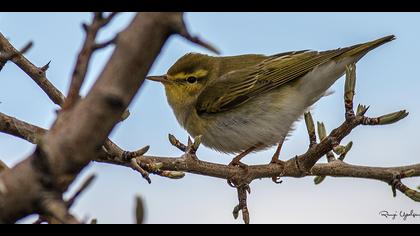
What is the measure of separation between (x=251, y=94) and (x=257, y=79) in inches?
13.7

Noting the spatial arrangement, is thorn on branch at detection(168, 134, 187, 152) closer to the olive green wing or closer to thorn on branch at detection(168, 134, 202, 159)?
thorn on branch at detection(168, 134, 202, 159)

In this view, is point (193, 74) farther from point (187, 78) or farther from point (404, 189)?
point (404, 189)

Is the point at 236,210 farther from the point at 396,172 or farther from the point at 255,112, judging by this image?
the point at 255,112

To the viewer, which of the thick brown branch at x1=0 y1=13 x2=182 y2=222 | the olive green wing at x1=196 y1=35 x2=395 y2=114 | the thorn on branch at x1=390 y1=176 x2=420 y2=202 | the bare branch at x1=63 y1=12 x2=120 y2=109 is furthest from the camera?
the olive green wing at x1=196 y1=35 x2=395 y2=114

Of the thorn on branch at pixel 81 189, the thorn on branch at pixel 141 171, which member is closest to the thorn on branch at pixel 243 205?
the thorn on branch at pixel 141 171

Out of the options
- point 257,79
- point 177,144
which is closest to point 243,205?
point 177,144

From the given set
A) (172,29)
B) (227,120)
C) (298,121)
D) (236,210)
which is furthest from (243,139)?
(172,29)

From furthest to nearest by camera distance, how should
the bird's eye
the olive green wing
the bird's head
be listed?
1. the bird's eye
2. the bird's head
3. the olive green wing

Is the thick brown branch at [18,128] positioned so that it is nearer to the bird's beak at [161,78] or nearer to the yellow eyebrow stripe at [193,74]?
the bird's beak at [161,78]

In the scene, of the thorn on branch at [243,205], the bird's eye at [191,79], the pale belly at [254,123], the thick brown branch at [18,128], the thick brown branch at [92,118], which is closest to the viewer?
the thick brown branch at [92,118]

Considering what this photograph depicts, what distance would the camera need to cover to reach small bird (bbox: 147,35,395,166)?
633 centimetres

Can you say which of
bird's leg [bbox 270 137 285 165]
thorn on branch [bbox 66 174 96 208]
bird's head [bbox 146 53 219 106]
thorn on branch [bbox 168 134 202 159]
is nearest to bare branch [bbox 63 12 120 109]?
thorn on branch [bbox 66 174 96 208]

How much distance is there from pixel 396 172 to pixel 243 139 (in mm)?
2274

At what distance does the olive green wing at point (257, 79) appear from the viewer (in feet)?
21.7
